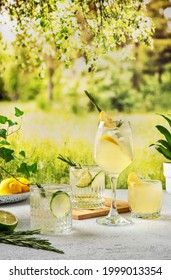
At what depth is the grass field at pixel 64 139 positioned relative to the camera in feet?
11.0

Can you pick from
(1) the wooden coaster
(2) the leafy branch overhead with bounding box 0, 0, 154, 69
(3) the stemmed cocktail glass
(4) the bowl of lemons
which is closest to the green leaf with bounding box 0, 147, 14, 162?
(4) the bowl of lemons

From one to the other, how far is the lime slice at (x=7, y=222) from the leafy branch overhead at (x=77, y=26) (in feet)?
4.81

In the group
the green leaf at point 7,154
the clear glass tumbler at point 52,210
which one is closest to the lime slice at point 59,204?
the clear glass tumbler at point 52,210

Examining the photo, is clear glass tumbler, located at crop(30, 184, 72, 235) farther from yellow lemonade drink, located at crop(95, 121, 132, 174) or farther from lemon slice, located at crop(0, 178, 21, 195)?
lemon slice, located at crop(0, 178, 21, 195)

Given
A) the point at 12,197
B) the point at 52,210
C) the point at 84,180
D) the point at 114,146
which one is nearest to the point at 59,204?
the point at 52,210

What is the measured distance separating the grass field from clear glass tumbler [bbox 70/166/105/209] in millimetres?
952

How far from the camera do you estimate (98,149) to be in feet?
7.05

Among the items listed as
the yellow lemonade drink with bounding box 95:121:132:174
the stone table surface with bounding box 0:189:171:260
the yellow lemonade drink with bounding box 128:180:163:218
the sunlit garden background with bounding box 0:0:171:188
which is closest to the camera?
the stone table surface with bounding box 0:189:171:260

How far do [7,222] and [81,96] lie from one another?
1451mm

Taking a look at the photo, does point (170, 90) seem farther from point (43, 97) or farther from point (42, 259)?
point (42, 259)

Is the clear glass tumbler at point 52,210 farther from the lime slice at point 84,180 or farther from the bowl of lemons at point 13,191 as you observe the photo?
the bowl of lemons at point 13,191

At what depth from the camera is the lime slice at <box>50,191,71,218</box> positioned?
201 cm

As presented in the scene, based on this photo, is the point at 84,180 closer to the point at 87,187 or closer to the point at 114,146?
the point at 87,187
